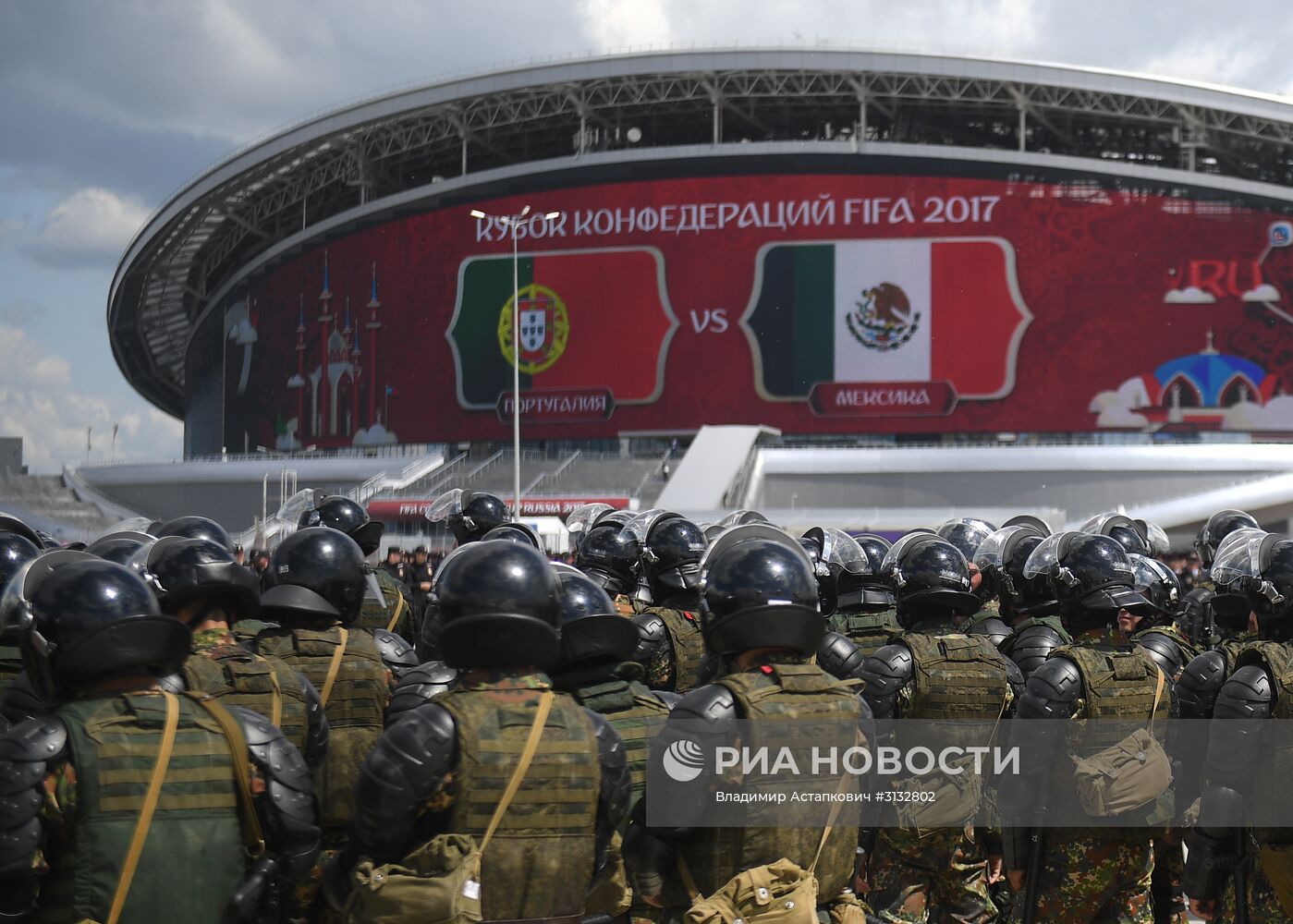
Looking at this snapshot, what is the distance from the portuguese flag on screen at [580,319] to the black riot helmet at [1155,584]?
146 ft

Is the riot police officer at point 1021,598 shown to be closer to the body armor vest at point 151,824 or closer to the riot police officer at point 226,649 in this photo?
the riot police officer at point 226,649

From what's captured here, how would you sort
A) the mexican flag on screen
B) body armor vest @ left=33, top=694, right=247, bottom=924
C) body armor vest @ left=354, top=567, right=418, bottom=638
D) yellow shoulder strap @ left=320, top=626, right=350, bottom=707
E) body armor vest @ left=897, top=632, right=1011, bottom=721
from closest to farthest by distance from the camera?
body armor vest @ left=33, top=694, right=247, bottom=924
yellow shoulder strap @ left=320, top=626, right=350, bottom=707
body armor vest @ left=897, top=632, right=1011, bottom=721
body armor vest @ left=354, top=567, right=418, bottom=638
the mexican flag on screen

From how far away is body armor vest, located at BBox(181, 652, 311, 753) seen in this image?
5102mm

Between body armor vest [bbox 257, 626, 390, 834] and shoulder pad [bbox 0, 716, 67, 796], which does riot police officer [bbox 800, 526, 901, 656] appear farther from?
shoulder pad [bbox 0, 716, 67, 796]

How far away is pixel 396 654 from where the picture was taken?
667cm

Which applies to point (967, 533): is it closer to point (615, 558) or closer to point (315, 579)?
point (615, 558)

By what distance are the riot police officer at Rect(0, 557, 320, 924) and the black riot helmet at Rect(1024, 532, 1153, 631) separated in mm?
3944

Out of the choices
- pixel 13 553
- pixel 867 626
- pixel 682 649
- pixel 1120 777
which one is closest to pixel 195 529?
pixel 13 553

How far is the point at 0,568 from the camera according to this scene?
715 cm

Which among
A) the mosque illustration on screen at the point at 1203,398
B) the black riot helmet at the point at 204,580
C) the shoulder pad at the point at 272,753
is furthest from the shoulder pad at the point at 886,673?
the mosque illustration on screen at the point at 1203,398

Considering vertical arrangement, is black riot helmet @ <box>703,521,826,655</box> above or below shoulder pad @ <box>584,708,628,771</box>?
above

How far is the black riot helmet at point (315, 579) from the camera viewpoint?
6.29 m

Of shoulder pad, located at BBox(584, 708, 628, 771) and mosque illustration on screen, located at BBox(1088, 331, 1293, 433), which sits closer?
shoulder pad, located at BBox(584, 708, 628, 771)

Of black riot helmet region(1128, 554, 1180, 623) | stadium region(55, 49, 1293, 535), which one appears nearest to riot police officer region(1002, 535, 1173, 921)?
black riot helmet region(1128, 554, 1180, 623)
